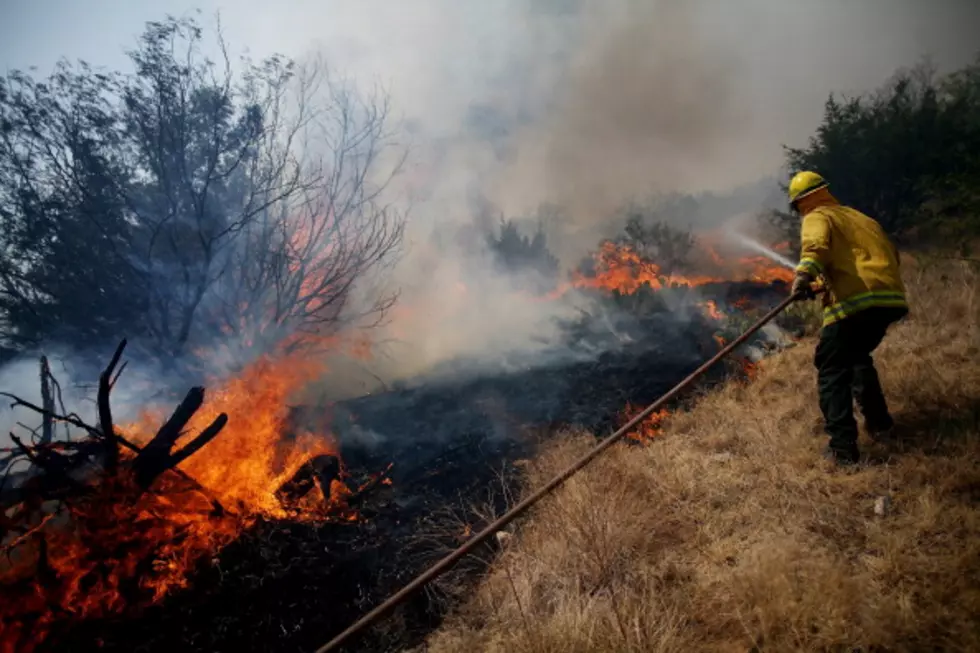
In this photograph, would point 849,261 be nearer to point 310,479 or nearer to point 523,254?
point 310,479

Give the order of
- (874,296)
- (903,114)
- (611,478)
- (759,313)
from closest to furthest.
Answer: (874,296) < (611,478) < (759,313) < (903,114)

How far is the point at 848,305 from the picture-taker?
338cm

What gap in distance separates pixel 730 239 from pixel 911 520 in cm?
1524

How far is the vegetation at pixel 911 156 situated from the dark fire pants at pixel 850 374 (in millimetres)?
7122

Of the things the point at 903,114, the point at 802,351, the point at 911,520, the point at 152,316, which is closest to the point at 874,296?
the point at 911,520

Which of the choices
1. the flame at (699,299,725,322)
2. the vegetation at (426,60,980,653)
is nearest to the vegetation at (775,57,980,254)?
the flame at (699,299,725,322)

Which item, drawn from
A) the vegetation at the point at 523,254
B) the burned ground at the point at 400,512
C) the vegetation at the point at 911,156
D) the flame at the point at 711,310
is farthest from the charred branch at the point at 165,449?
the vegetation at the point at 911,156

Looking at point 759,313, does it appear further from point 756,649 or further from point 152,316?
point 152,316

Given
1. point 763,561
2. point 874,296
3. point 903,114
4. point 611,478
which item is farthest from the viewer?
point 903,114

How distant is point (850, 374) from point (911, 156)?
32.7 feet

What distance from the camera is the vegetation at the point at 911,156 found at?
8.67 meters

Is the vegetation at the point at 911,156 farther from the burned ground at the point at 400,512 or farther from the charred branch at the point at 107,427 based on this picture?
the charred branch at the point at 107,427

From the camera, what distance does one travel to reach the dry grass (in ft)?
6.90

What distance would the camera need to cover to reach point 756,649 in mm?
2096
